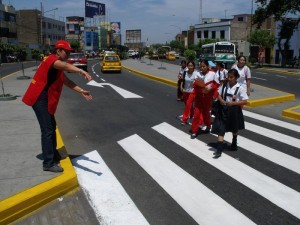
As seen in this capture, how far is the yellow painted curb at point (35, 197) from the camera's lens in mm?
4211

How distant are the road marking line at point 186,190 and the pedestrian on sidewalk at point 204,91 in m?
1.45

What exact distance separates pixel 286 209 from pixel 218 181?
1.20 metres

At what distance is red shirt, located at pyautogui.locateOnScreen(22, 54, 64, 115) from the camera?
520cm

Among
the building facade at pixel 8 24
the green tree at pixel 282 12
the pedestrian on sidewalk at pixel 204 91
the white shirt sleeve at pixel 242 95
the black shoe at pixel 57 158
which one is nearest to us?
the black shoe at pixel 57 158

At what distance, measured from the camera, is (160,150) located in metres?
7.29

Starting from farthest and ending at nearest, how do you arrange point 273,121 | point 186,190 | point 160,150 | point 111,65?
point 111,65
point 273,121
point 160,150
point 186,190

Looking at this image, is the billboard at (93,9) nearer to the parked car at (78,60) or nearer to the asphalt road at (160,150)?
the parked car at (78,60)

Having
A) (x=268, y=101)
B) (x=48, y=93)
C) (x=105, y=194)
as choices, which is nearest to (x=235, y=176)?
(x=105, y=194)

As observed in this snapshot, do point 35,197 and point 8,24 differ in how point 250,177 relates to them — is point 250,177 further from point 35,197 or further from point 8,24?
point 8,24

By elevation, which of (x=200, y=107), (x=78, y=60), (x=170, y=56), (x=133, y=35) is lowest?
(x=200, y=107)

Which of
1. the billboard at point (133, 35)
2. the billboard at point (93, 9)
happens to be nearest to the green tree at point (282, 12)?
the billboard at point (93, 9)

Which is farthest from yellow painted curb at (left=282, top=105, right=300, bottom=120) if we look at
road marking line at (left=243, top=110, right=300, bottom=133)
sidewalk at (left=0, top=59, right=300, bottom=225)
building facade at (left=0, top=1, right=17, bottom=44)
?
building facade at (left=0, top=1, right=17, bottom=44)

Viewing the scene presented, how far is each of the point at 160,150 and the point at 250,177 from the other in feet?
6.78

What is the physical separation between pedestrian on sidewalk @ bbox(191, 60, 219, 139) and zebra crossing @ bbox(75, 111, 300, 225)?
0.49 metres
